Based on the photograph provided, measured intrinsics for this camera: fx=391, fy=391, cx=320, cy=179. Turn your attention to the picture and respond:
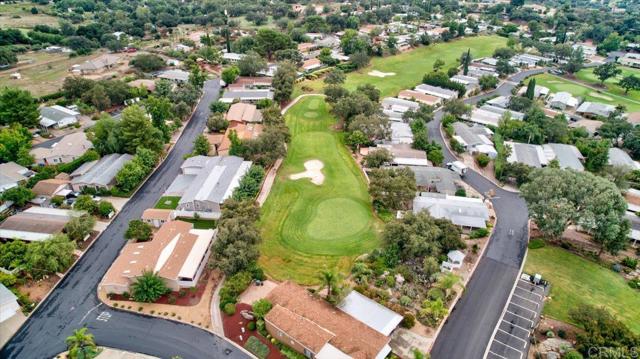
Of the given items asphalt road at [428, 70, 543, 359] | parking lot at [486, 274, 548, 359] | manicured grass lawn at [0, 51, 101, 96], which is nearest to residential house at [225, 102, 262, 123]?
asphalt road at [428, 70, 543, 359]

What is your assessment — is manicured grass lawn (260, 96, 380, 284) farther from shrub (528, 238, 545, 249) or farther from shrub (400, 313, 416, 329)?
shrub (528, 238, 545, 249)

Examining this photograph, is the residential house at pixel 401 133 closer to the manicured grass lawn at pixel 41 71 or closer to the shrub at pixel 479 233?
the shrub at pixel 479 233

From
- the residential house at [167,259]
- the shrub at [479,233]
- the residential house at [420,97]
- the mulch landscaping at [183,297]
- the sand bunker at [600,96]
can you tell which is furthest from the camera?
the sand bunker at [600,96]

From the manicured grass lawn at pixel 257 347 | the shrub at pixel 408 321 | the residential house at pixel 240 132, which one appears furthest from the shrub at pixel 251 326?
the residential house at pixel 240 132

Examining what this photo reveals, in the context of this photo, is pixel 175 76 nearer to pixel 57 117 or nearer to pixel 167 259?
pixel 57 117

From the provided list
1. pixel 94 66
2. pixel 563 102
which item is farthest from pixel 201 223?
pixel 563 102

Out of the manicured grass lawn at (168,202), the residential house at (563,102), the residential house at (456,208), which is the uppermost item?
the manicured grass lawn at (168,202)

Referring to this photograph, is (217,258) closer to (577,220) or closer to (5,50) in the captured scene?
(577,220)
